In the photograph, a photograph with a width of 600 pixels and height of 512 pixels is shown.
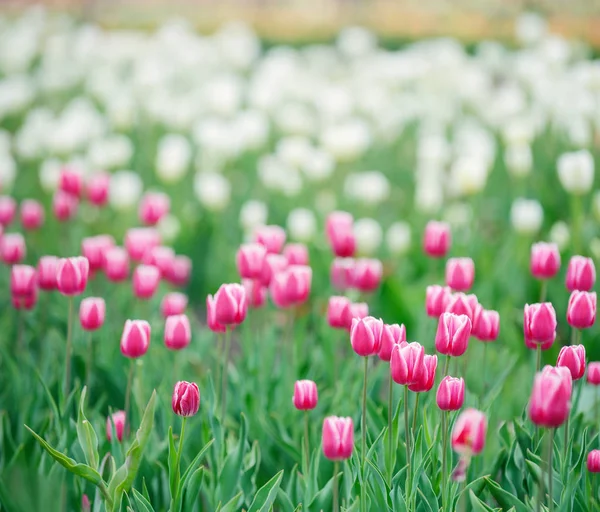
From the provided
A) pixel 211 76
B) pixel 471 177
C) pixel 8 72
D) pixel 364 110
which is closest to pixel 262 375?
pixel 471 177

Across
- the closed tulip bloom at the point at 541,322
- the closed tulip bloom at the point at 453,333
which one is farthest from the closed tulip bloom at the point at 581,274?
the closed tulip bloom at the point at 453,333

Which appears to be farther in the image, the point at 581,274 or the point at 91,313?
the point at 91,313

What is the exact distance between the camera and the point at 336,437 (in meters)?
1.55

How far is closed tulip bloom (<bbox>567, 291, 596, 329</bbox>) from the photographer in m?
1.73

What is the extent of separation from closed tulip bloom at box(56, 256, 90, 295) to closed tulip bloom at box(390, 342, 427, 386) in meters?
0.92

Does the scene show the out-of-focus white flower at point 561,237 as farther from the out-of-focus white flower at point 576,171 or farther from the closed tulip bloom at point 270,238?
the closed tulip bloom at point 270,238

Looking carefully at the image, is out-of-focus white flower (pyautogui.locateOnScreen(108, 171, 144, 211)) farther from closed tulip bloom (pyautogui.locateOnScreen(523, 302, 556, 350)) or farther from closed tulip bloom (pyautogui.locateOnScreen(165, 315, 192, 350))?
closed tulip bloom (pyautogui.locateOnScreen(523, 302, 556, 350))

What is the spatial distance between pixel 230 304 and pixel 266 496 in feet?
1.45

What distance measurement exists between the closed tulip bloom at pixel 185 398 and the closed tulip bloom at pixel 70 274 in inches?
20.6

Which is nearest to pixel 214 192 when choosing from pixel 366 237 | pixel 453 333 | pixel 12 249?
pixel 366 237

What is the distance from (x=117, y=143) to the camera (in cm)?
477

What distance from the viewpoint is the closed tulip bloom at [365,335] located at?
1.62 meters

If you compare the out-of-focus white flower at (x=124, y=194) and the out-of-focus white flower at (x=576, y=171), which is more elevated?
the out-of-focus white flower at (x=576, y=171)

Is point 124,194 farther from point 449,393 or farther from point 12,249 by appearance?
point 449,393
